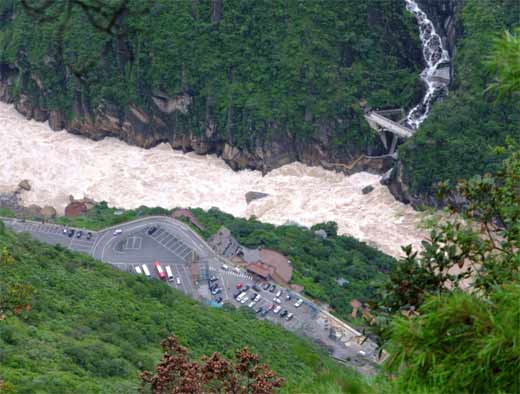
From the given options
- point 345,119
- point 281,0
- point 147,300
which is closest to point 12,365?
point 147,300

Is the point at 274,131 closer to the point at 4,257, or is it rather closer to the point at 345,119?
the point at 345,119

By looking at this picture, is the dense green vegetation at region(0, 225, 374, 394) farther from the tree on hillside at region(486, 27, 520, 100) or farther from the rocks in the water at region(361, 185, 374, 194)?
the rocks in the water at region(361, 185, 374, 194)

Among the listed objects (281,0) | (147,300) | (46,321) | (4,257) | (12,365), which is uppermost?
(281,0)

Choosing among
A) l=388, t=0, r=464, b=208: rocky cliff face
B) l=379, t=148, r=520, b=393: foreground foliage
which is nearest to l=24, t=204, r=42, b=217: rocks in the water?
l=388, t=0, r=464, b=208: rocky cliff face

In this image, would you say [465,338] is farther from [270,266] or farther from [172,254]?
[172,254]

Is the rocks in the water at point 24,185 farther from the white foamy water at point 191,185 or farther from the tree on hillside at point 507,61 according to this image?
the tree on hillside at point 507,61

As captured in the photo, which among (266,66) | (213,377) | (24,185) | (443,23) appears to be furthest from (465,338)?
(443,23)
